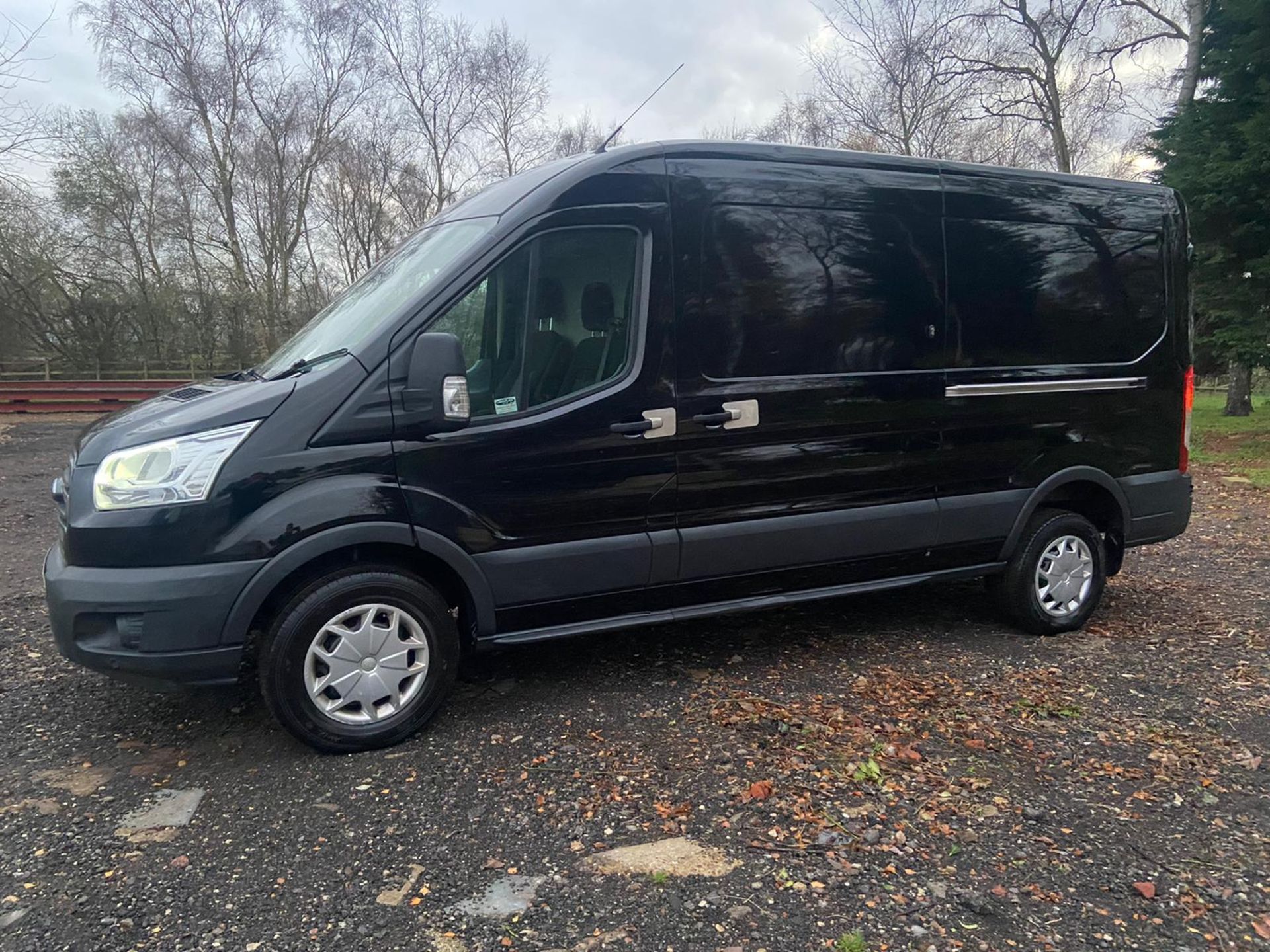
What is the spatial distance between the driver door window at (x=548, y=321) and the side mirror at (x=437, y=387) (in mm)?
77

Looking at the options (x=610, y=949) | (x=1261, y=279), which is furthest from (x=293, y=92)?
(x=610, y=949)

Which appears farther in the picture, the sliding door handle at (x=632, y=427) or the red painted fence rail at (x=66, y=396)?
the red painted fence rail at (x=66, y=396)

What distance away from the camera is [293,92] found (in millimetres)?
27156

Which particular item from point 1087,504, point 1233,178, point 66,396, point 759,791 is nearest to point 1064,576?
point 1087,504

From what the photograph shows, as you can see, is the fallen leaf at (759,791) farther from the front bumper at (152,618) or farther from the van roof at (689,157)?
the van roof at (689,157)

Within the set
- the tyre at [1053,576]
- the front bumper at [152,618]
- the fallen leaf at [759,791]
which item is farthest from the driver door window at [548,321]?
the tyre at [1053,576]

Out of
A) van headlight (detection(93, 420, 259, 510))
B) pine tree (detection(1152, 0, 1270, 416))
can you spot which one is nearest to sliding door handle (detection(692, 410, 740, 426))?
van headlight (detection(93, 420, 259, 510))

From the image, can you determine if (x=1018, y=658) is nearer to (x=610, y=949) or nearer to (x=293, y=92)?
(x=610, y=949)

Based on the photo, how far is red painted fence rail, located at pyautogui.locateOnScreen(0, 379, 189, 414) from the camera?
2106cm

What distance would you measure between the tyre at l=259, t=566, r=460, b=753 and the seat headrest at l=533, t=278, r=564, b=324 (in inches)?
46.7

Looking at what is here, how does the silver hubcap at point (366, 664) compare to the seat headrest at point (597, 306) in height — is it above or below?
below

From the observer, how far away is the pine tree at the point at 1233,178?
11406 mm

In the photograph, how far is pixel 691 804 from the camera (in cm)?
293

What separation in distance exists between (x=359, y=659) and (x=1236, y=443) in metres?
15.1
